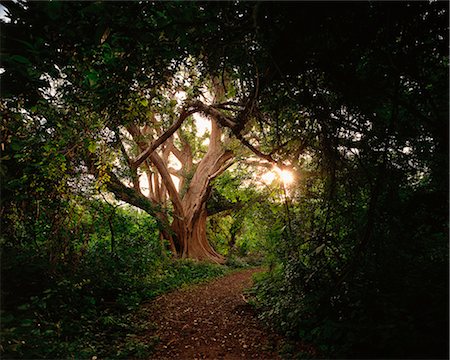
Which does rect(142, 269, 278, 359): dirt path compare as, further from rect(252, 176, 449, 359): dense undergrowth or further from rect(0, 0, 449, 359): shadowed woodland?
rect(252, 176, 449, 359): dense undergrowth

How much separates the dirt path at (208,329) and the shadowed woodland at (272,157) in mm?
43

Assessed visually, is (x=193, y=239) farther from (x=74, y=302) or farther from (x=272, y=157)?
(x=74, y=302)

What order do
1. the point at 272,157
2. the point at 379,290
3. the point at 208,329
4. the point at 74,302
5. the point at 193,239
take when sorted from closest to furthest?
the point at 379,290 < the point at 74,302 < the point at 208,329 < the point at 272,157 < the point at 193,239

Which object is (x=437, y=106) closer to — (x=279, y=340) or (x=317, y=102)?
(x=317, y=102)

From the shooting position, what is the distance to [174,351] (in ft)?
13.4

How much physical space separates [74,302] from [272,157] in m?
4.49

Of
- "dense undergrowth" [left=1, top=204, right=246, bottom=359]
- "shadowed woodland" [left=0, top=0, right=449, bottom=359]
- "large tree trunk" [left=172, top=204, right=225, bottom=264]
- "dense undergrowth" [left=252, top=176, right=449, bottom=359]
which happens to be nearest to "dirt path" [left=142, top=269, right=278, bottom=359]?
"shadowed woodland" [left=0, top=0, right=449, bottom=359]

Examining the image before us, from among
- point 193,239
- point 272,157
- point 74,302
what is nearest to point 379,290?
point 272,157

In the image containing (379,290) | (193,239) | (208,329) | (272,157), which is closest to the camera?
(379,290)

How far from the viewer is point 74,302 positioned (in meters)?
4.56

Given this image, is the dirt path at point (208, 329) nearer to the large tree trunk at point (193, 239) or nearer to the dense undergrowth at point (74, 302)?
the dense undergrowth at point (74, 302)

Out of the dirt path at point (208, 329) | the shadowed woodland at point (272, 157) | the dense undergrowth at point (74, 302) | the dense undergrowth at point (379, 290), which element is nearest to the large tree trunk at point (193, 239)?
the dirt path at point (208, 329)

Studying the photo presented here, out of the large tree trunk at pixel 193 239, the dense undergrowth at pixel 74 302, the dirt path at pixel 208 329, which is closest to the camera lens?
the dense undergrowth at pixel 74 302

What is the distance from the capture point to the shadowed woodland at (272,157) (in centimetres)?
275
